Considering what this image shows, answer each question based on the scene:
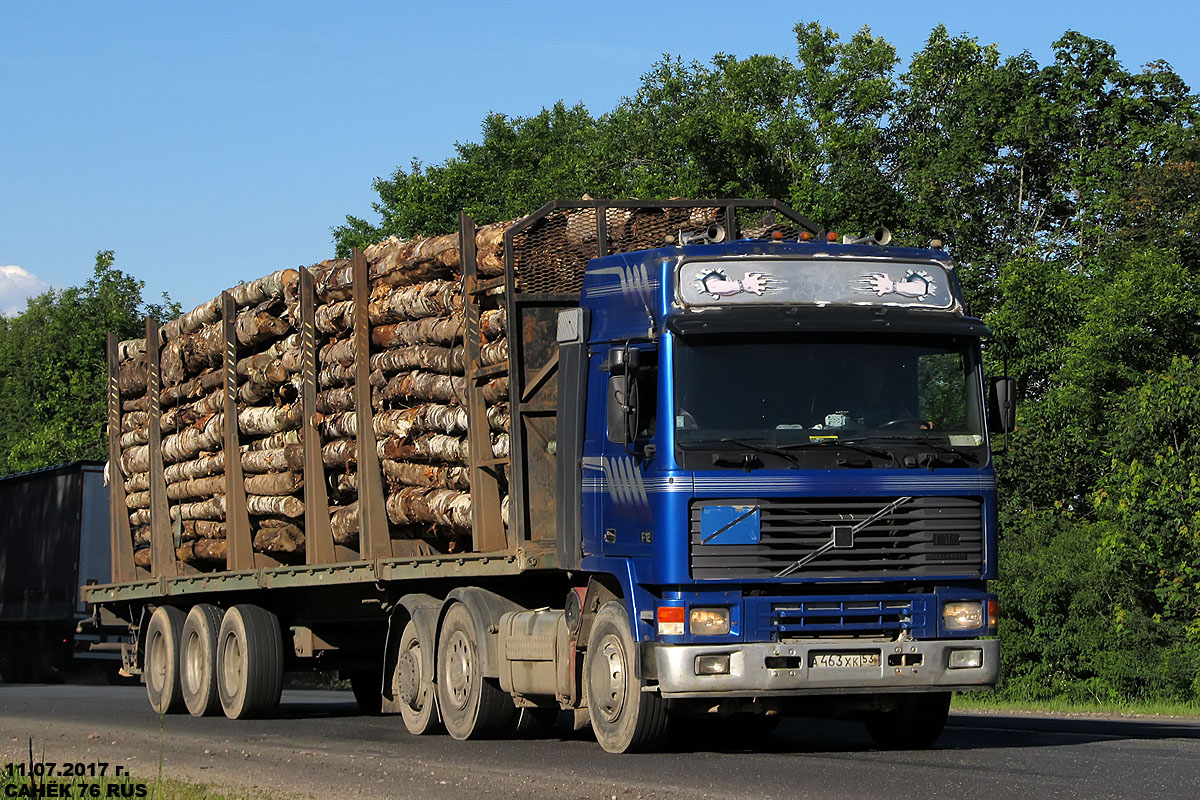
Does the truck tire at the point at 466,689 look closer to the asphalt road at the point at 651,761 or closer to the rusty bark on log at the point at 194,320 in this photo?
the asphalt road at the point at 651,761

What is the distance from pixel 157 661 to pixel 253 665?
2.96 meters

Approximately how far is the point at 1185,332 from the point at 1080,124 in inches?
464

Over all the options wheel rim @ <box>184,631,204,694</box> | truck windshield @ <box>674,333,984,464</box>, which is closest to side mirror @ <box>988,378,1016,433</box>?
truck windshield @ <box>674,333,984,464</box>

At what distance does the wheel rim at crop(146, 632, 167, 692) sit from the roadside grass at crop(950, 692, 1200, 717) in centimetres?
902

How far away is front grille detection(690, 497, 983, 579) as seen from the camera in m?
11.7

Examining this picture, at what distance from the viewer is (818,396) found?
473 inches

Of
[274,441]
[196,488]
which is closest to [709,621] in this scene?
[274,441]

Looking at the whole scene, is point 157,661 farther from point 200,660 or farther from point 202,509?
point 202,509

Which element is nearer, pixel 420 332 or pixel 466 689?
pixel 466 689

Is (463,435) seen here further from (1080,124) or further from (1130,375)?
(1080,124)

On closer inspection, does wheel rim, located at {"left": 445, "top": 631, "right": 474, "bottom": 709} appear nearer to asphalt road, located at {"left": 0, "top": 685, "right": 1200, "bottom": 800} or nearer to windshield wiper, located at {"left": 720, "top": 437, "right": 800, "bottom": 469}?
asphalt road, located at {"left": 0, "top": 685, "right": 1200, "bottom": 800}

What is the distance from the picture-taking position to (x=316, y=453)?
17.4m

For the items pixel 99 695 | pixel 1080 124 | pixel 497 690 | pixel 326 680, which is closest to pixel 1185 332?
pixel 1080 124

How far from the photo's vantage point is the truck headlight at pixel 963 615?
12.2 meters
